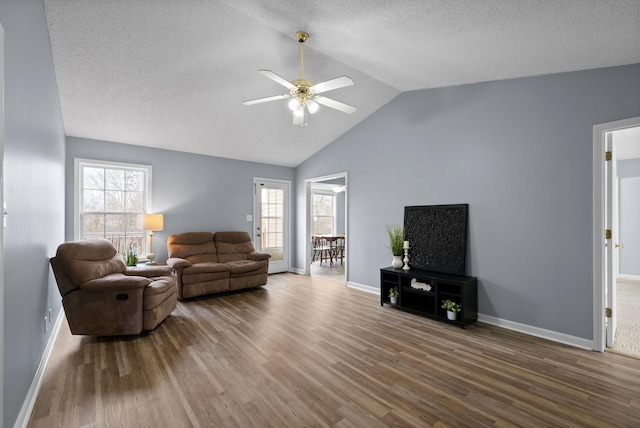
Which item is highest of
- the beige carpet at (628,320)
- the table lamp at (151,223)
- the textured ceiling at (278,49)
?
the textured ceiling at (278,49)

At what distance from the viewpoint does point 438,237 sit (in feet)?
12.9

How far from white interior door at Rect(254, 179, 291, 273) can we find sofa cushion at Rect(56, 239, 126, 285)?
9.74ft

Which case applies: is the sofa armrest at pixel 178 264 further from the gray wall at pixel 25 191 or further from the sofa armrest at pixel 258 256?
the gray wall at pixel 25 191

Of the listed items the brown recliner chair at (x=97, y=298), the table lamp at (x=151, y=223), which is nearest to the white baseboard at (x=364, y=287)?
the brown recliner chair at (x=97, y=298)

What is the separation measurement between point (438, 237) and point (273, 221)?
3.70m

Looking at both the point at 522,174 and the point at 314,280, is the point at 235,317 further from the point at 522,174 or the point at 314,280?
the point at 522,174

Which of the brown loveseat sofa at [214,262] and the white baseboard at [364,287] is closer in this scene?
the brown loveseat sofa at [214,262]

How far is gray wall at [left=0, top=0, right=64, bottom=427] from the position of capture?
1566 millimetres

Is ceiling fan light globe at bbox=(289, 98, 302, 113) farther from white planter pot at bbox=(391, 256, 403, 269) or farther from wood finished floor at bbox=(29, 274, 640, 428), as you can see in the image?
white planter pot at bbox=(391, 256, 403, 269)

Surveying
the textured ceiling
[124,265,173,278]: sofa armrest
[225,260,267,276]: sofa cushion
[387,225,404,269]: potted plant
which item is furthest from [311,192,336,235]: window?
[124,265,173,278]: sofa armrest

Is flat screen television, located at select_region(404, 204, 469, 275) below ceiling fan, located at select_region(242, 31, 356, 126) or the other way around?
below

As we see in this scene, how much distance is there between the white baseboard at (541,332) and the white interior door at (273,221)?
4179 mm

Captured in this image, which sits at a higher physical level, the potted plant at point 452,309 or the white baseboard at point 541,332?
the potted plant at point 452,309

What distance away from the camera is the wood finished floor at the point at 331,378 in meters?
1.88
